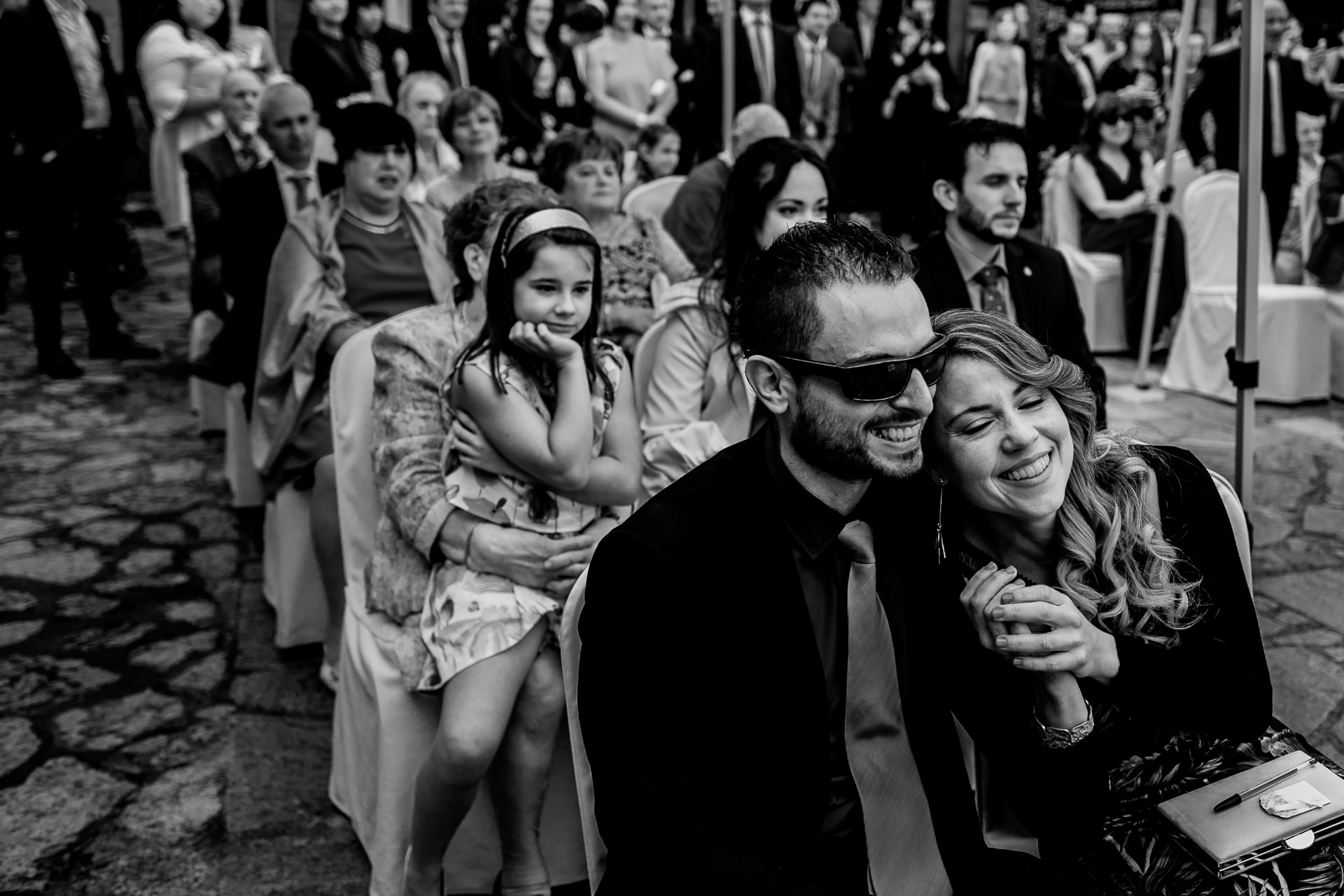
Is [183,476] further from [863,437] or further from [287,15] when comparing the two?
[287,15]

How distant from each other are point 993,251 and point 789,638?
6.33 ft

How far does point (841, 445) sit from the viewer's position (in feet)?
4.97

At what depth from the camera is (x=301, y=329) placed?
3.39 m

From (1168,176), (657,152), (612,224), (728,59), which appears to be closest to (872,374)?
(612,224)

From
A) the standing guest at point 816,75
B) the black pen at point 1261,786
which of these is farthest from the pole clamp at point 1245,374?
the standing guest at point 816,75

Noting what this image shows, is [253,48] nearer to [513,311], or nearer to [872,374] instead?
[513,311]

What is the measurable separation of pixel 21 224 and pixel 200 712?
11.8 feet

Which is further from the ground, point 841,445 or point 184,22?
point 184,22

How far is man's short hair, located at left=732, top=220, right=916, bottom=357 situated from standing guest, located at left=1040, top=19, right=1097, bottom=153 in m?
8.86

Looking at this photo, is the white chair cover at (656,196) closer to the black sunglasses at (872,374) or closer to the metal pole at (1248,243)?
the metal pole at (1248,243)

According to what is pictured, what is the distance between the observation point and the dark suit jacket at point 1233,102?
7047 millimetres

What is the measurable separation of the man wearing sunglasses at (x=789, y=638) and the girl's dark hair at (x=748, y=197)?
4.41 ft

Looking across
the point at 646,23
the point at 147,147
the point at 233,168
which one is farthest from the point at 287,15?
the point at 233,168

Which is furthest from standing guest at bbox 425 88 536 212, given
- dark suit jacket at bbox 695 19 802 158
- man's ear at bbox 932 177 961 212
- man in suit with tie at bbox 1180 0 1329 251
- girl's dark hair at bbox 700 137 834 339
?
man in suit with tie at bbox 1180 0 1329 251
